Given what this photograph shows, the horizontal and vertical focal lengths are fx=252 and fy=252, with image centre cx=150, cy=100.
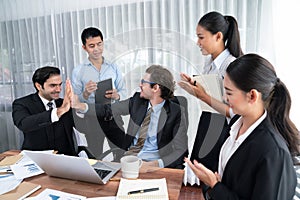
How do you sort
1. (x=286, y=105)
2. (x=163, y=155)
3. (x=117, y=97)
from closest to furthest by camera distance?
(x=286, y=105)
(x=163, y=155)
(x=117, y=97)

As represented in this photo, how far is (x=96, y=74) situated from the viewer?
204cm

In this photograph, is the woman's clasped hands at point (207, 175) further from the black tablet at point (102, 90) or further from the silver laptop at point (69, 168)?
the black tablet at point (102, 90)

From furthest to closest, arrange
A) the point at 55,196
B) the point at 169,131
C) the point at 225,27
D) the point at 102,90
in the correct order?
1. the point at 102,90
2. the point at 169,131
3. the point at 225,27
4. the point at 55,196

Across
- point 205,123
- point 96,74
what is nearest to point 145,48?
point 96,74

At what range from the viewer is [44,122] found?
62.7 inches

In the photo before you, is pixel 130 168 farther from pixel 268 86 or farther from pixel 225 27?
pixel 225 27

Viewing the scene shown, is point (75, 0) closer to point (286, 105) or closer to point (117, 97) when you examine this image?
point (117, 97)

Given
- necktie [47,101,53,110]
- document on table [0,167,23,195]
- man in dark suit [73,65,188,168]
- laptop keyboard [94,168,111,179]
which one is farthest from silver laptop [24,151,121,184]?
necktie [47,101,53,110]

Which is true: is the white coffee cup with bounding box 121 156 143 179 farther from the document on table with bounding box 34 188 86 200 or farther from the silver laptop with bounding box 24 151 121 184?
the document on table with bounding box 34 188 86 200

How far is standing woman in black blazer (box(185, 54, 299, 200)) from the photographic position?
31.0 inches

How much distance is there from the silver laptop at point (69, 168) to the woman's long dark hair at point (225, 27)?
2.96 feet

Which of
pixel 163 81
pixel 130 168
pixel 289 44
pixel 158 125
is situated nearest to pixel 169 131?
pixel 158 125

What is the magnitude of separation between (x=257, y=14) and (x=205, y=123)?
40.2 inches

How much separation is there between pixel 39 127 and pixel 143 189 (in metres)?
0.98
